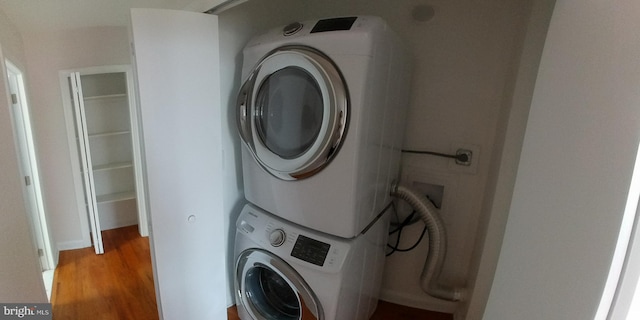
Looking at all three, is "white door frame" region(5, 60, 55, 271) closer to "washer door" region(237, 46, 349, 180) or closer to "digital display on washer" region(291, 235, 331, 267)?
"washer door" region(237, 46, 349, 180)

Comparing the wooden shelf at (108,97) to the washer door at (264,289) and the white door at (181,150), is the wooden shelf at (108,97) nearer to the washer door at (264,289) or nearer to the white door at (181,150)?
the white door at (181,150)

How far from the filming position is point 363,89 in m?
1.12

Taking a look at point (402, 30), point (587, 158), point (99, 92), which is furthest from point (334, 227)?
point (99, 92)

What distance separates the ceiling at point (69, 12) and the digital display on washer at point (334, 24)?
59 cm

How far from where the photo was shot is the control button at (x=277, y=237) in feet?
4.69

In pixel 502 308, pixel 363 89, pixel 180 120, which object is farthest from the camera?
pixel 180 120

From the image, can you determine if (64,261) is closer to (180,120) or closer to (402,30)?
(180,120)

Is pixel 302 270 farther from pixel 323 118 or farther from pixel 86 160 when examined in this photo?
pixel 86 160

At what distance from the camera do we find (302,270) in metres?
1.36

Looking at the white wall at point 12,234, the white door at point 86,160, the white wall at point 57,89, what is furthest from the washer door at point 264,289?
the white wall at point 57,89

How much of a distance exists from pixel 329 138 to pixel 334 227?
396mm

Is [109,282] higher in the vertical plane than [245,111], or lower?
lower

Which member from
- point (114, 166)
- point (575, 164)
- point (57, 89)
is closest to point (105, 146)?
point (114, 166)

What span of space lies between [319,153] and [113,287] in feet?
6.24
